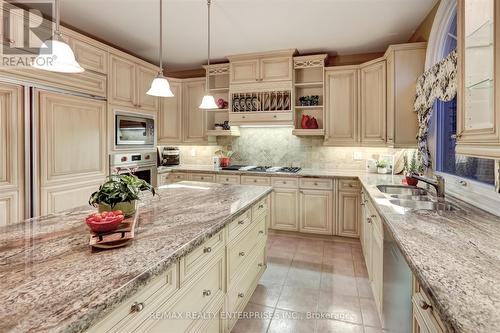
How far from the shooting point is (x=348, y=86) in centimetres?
379

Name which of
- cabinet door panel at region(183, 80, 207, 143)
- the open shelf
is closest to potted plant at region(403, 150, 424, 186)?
the open shelf

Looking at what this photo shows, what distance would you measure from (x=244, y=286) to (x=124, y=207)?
1.12 meters

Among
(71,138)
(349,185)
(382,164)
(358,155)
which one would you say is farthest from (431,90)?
(71,138)

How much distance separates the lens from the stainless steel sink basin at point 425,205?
6.15 ft

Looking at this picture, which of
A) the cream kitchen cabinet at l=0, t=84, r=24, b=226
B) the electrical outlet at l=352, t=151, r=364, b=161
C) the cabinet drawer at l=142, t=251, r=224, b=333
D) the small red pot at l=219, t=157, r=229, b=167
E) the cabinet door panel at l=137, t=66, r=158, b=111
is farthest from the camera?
the small red pot at l=219, t=157, r=229, b=167

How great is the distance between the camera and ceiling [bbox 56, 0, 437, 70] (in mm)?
2658

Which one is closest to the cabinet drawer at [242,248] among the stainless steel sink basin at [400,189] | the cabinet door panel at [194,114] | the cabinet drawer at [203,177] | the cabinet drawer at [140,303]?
the cabinet drawer at [140,303]

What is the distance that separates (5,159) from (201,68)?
129 inches

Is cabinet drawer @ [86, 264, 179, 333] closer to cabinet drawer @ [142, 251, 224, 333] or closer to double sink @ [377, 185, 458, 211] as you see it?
cabinet drawer @ [142, 251, 224, 333]

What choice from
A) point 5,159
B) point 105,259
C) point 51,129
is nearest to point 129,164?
point 51,129

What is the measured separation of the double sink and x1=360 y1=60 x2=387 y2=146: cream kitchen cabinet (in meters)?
1.00

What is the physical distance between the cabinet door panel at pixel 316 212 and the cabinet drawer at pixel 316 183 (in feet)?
0.20

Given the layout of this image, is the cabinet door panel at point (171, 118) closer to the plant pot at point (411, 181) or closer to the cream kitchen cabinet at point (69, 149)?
the cream kitchen cabinet at point (69, 149)

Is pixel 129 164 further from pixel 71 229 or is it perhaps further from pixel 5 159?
pixel 71 229
